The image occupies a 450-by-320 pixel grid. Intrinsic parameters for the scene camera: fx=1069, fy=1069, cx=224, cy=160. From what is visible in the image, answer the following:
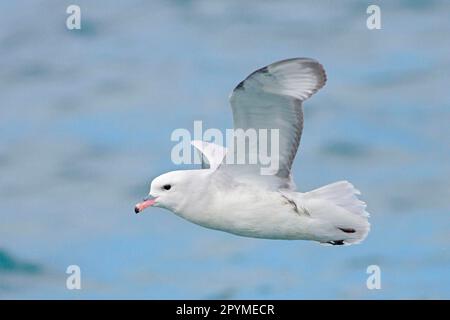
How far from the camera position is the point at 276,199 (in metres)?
9.94

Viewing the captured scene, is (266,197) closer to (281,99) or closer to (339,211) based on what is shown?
(339,211)

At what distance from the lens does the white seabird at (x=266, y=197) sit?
9766 millimetres

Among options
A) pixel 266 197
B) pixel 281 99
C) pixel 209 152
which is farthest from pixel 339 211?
pixel 209 152

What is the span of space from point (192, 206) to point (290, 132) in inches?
45.1

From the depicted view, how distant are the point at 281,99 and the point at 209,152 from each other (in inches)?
75.9

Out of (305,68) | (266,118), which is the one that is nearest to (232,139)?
(266,118)

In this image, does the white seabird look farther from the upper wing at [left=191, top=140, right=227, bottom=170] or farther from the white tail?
the upper wing at [left=191, top=140, right=227, bottom=170]

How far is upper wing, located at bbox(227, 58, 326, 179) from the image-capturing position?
936 centimetres

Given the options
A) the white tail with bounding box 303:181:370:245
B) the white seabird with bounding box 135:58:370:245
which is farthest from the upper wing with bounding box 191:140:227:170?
the white tail with bounding box 303:181:370:245

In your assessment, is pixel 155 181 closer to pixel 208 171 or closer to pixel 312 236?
pixel 208 171

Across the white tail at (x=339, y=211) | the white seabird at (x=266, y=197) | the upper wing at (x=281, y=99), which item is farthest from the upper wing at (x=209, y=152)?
the white tail at (x=339, y=211)

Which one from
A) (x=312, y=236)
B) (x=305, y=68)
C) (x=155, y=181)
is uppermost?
(x=305, y=68)

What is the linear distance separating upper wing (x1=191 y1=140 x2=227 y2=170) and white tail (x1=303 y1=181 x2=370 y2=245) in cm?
149

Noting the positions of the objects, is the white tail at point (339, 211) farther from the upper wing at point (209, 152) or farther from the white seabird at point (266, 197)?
the upper wing at point (209, 152)
